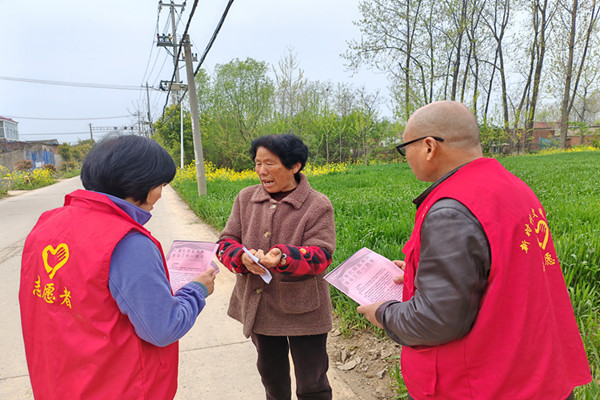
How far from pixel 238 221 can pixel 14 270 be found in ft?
15.9

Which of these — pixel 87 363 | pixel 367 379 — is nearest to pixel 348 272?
pixel 87 363

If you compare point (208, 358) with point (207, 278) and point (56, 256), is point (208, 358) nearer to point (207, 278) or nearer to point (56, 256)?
point (207, 278)

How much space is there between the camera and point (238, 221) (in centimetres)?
208

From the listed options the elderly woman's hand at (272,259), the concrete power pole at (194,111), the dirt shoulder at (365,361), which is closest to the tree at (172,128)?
the concrete power pole at (194,111)

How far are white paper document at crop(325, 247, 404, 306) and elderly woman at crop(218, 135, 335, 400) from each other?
298mm

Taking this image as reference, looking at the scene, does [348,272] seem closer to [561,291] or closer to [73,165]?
[561,291]

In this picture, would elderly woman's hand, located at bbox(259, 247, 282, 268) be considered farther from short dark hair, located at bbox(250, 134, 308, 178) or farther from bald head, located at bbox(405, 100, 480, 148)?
bald head, located at bbox(405, 100, 480, 148)

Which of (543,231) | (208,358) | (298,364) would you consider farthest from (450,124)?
(208,358)

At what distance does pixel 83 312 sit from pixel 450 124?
47.6 inches

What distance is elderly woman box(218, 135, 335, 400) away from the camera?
1.87m

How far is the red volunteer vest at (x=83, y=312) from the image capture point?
1086 millimetres

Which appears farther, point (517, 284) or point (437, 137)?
point (437, 137)

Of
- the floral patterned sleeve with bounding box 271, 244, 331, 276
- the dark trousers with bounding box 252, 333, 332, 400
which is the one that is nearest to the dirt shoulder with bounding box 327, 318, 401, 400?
the dark trousers with bounding box 252, 333, 332, 400

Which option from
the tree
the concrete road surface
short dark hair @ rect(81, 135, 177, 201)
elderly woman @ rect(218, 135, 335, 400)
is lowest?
the concrete road surface
